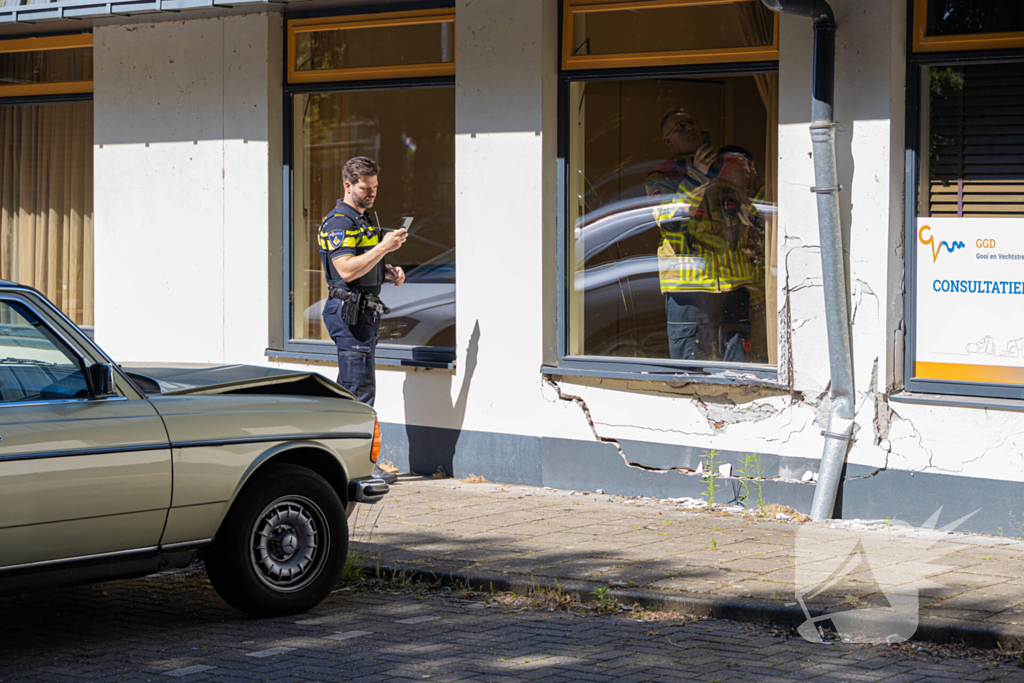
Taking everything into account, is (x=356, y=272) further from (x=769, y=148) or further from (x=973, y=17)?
(x=973, y=17)

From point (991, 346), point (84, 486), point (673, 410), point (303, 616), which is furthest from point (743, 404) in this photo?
point (84, 486)

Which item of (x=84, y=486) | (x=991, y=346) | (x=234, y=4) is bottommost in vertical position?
(x=84, y=486)

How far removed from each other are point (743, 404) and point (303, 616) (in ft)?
11.9

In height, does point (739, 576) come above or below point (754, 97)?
below

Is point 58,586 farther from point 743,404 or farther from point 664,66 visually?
point 664,66

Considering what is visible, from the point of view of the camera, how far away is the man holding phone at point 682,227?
9.05 metres

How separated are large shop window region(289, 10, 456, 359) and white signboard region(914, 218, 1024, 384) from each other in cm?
362

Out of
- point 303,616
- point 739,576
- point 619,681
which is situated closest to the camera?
point 619,681

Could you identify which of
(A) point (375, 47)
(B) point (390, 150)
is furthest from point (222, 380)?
(A) point (375, 47)

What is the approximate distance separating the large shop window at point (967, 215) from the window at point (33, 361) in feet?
16.7

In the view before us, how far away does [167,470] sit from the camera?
18.5 ft

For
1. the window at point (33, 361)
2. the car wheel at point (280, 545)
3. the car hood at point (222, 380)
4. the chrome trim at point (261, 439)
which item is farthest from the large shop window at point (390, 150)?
the window at point (33, 361)

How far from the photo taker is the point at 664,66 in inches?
352

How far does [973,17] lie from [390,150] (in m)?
4.73
